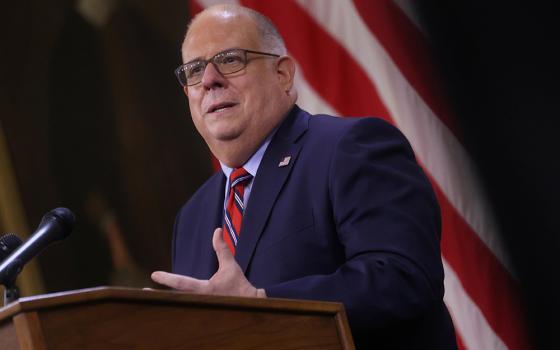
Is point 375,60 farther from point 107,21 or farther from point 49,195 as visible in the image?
point 49,195

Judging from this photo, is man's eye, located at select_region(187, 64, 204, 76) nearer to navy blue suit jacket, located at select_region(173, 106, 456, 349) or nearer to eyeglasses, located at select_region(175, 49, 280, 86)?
eyeglasses, located at select_region(175, 49, 280, 86)

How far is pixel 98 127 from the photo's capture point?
348 centimetres

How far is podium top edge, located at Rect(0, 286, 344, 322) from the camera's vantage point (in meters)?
1.12

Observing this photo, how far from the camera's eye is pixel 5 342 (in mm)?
1188

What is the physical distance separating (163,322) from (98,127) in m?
2.32

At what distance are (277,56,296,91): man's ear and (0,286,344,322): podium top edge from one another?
1021 mm

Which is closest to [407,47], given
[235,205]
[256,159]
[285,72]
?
[285,72]

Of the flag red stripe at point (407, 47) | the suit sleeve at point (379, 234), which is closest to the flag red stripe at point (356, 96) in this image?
the flag red stripe at point (407, 47)

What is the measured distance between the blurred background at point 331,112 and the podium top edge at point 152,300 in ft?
5.25

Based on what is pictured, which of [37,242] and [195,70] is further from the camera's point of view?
[195,70]

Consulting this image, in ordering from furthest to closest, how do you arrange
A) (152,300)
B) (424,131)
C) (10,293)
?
(424,131)
(10,293)
(152,300)

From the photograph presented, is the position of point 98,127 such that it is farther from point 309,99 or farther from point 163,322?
point 163,322

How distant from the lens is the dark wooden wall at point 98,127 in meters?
3.45

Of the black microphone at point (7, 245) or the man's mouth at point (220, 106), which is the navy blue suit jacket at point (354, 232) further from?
the black microphone at point (7, 245)
